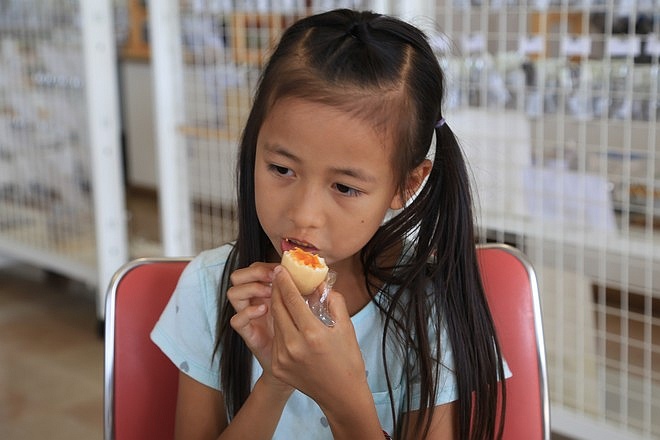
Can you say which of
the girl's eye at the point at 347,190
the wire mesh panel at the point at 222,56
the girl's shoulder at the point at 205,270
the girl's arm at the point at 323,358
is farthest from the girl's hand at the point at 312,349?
the wire mesh panel at the point at 222,56

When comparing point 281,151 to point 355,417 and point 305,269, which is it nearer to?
point 305,269

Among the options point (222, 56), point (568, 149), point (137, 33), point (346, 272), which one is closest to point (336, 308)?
point (346, 272)

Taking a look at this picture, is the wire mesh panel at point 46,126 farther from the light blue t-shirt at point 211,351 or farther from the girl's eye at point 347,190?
the girl's eye at point 347,190

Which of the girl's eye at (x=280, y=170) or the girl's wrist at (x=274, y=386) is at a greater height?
the girl's eye at (x=280, y=170)

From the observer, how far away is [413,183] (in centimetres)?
107

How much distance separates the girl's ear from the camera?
1054 millimetres

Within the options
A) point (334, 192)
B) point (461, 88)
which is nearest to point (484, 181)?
point (461, 88)

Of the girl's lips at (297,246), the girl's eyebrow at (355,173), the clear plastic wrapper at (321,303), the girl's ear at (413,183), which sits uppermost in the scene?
the girl's eyebrow at (355,173)

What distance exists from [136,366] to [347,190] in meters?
0.42

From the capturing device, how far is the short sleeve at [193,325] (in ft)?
3.68

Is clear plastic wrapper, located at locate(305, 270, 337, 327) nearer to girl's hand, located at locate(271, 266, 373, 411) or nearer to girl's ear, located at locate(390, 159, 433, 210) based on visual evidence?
girl's hand, located at locate(271, 266, 373, 411)

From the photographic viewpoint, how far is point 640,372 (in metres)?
2.81

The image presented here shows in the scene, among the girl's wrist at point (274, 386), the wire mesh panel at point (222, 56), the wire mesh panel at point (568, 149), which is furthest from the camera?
the wire mesh panel at point (222, 56)

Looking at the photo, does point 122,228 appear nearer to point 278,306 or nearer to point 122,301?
point 122,301
